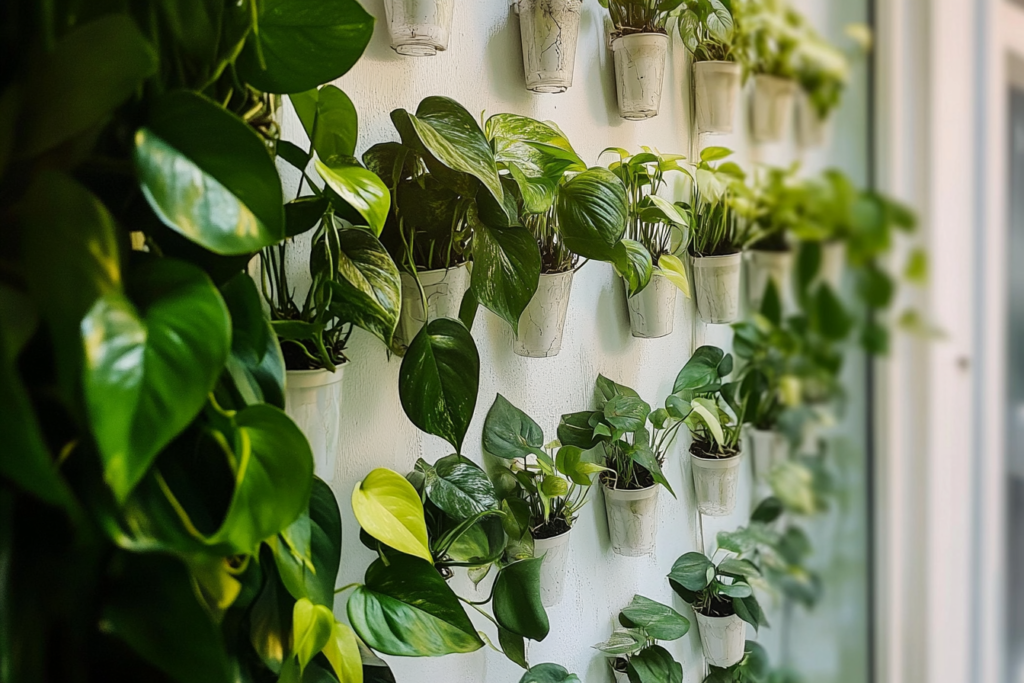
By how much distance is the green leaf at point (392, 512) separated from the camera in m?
0.68

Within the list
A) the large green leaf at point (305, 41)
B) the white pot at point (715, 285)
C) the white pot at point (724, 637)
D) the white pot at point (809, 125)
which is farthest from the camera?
the white pot at point (724, 637)

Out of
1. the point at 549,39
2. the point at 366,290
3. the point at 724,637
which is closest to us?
the point at 366,290

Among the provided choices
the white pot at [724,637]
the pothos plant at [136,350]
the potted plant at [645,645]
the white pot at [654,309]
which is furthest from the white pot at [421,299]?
the white pot at [724,637]

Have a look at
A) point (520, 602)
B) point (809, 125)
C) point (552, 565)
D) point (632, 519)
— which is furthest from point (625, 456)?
point (809, 125)

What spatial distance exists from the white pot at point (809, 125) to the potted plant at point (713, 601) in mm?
1047

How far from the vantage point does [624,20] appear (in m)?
1.02

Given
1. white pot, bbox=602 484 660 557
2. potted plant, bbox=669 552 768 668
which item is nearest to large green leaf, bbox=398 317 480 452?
white pot, bbox=602 484 660 557

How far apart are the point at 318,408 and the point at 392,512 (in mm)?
139

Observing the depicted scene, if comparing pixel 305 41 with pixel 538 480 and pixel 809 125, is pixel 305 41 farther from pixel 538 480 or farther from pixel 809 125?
pixel 538 480

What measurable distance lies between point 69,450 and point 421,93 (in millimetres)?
604

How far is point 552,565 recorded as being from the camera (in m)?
0.95

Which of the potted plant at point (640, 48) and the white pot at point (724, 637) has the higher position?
the potted plant at point (640, 48)

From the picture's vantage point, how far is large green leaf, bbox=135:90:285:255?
1.49ft

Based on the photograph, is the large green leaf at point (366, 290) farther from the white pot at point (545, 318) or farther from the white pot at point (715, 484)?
the white pot at point (715, 484)
